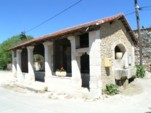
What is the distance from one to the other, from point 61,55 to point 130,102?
10449mm

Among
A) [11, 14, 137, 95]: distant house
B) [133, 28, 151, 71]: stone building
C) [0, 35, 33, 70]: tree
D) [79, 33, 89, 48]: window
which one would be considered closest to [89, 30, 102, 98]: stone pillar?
[11, 14, 137, 95]: distant house

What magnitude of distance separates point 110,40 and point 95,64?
5.92 ft

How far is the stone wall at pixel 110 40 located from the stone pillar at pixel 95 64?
282 mm

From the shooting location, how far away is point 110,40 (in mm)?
12992

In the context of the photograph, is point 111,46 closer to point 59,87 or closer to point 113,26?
point 113,26

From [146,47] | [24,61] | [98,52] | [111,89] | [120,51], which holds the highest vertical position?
[146,47]

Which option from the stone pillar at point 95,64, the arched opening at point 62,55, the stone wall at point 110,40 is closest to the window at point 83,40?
the stone wall at point 110,40

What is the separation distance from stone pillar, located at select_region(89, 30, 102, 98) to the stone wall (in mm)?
282

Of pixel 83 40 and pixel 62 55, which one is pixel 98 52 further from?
pixel 62 55

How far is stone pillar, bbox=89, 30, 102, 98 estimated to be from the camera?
11945 mm

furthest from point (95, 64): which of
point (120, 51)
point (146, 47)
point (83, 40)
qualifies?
point (146, 47)

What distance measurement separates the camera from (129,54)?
15148mm

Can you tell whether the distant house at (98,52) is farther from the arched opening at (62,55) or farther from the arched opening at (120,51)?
the arched opening at (62,55)

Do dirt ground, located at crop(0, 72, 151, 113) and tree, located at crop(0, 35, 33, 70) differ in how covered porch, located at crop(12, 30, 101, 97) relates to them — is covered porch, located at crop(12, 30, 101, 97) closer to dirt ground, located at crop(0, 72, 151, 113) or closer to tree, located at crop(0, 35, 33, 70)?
dirt ground, located at crop(0, 72, 151, 113)
